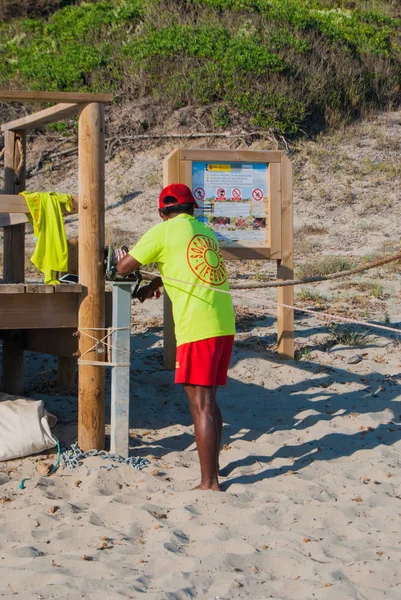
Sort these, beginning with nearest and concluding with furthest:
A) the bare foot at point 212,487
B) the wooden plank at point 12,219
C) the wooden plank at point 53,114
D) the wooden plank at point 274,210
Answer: the bare foot at point 212,487 < the wooden plank at point 53,114 < the wooden plank at point 12,219 < the wooden plank at point 274,210

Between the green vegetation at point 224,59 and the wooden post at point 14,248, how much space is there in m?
9.24

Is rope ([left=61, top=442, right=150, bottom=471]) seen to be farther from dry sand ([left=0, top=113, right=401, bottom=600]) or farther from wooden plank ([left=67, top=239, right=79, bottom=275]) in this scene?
wooden plank ([left=67, top=239, right=79, bottom=275])

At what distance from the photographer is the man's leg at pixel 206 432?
4781mm

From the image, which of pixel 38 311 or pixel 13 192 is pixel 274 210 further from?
pixel 38 311

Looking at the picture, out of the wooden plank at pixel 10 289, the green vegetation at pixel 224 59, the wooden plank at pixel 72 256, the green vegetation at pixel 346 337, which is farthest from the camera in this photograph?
the green vegetation at pixel 224 59

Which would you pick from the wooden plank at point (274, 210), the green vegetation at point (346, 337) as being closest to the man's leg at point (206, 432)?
the wooden plank at point (274, 210)

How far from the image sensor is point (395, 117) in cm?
1664

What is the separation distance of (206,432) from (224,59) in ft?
40.1

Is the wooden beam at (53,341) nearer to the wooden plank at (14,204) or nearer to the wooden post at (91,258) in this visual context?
the wooden post at (91,258)

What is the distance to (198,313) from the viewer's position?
4785 mm

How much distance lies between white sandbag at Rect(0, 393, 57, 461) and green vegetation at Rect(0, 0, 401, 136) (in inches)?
429

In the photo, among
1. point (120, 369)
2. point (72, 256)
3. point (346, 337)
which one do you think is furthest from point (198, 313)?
point (346, 337)

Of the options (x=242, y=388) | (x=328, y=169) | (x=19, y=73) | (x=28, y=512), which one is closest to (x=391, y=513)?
(x=28, y=512)

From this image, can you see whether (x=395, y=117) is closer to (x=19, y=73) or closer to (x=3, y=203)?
(x=19, y=73)
